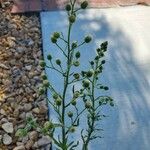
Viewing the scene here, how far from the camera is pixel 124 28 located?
4.42 meters

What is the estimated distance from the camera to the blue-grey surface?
126 inches

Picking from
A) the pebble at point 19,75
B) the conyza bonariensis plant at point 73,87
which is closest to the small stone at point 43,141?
the pebble at point 19,75

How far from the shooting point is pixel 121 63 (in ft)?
12.9

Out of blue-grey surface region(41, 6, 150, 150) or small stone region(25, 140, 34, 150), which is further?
blue-grey surface region(41, 6, 150, 150)

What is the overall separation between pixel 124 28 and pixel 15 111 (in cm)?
162

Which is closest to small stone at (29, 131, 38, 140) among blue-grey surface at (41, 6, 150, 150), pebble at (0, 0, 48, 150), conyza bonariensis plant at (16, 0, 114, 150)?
pebble at (0, 0, 48, 150)

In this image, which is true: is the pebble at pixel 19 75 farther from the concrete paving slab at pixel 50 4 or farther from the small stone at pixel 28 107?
the concrete paving slab at pixel 50 4

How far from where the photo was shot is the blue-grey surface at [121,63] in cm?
321

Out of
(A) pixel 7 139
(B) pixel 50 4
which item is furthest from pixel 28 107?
(B) pixel 50 4

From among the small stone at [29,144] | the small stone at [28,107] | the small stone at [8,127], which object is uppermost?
the small stone at [28,107]

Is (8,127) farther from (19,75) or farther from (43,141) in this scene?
(19,75)

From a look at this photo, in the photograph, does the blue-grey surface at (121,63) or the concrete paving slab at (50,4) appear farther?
the concrete paving slab at (50,4)

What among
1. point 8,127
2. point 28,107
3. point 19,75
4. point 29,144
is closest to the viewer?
point 29,144

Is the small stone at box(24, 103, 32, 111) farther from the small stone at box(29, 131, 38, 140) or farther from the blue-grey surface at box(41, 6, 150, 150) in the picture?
the small stone at box(29, 131, 38, 140)
